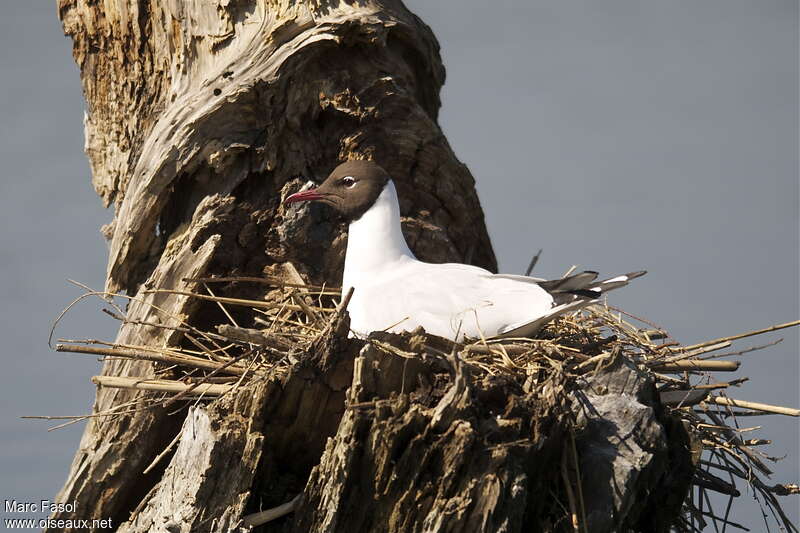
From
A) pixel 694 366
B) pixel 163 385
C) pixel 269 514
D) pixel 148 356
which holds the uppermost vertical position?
pixel 694 366

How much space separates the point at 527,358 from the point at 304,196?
1.97m

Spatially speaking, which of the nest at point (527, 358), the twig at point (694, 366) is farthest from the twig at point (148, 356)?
the twig at point (694, 366)

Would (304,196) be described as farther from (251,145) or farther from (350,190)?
(251,145)

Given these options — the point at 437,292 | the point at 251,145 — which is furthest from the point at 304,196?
the point at 437,292

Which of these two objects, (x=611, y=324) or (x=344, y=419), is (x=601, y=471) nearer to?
(x=344, y=419)

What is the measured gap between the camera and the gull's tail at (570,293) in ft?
14.6

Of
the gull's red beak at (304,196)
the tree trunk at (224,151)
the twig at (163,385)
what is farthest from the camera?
the gull's red beak at (304,196)

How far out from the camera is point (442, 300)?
470 centimetres

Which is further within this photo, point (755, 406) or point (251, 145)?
point (251, 145)

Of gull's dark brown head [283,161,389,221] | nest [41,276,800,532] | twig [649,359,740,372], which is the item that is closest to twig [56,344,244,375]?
nest [41,276,800,532]

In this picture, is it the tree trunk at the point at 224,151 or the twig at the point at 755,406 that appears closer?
the twig at the point at 755,406

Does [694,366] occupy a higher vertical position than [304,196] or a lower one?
lower

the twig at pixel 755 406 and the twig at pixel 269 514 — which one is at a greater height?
the twig at pixel 755 406

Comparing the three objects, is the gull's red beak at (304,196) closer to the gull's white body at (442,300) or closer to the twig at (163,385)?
the gull's white body at (442,300)
